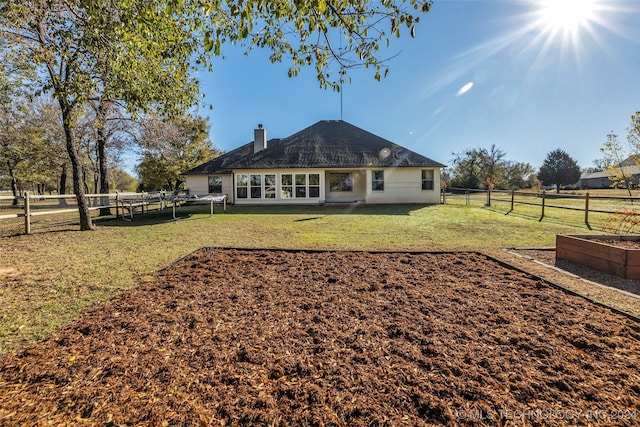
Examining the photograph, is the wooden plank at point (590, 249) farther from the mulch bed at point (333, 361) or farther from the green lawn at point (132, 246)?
the mulch bed at point (333, 361)

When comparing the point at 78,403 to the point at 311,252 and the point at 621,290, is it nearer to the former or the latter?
the point at 311,252

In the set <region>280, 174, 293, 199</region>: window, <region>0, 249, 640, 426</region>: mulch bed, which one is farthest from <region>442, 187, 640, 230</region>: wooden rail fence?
<region>280, 174, 293, 199</region>: window

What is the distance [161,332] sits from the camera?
8.25ft

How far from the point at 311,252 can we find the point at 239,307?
2.51 meters

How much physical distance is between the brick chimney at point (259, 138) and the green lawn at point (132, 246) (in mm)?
11422

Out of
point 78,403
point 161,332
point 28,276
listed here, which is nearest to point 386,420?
point 78,403

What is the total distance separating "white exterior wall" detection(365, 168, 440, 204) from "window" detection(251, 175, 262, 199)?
670 cm

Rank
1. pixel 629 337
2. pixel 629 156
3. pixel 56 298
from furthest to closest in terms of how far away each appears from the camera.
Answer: pixel 629 156, pixel 56 298, pixel 629 337

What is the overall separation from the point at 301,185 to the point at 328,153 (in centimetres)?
276

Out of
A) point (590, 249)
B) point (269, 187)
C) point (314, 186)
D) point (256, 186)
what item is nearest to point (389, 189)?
point (314, 186)

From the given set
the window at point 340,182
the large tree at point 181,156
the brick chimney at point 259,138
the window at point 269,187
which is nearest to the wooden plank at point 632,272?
the window at point 340,182

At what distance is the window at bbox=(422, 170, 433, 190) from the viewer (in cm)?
1722

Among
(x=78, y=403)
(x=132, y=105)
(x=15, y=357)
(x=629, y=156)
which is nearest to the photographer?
(x=78, y=403)

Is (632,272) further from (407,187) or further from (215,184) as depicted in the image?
(215,184)
